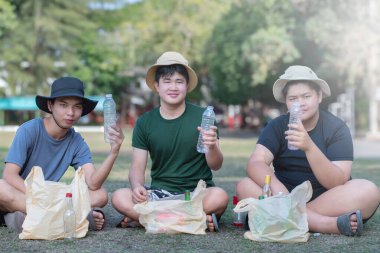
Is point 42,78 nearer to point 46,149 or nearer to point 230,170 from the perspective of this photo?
point 230,170

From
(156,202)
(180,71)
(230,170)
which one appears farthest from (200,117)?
(230,170)

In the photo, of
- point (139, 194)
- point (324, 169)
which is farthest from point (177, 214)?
point (324, 169)

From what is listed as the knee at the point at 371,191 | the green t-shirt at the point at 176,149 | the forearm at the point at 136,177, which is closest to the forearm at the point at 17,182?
the forearm at the point at 136,177

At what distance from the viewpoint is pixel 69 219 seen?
570 cm

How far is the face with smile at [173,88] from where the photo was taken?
6203 mm

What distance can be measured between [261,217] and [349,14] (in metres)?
26.6

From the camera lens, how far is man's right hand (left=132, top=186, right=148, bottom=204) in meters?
5.97

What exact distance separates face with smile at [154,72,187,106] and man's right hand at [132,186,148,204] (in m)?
0.74

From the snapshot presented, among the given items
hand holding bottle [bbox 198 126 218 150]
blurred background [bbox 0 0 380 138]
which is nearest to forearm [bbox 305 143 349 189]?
hand holding bottle [bbox 198 126 218 150]

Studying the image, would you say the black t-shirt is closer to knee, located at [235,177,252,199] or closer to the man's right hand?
knee, located at [235,177,252,199]

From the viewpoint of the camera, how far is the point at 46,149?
624 cm

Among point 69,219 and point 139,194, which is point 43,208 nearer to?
point 69,219

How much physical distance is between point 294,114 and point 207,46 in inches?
1630

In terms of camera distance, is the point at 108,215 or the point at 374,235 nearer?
the point at 374,235
